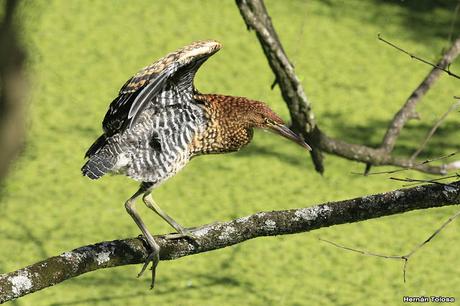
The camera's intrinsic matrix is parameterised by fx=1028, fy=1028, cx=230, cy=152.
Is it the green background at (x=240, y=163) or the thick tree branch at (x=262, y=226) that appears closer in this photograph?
the thick tree branch at (x=262, y=226)

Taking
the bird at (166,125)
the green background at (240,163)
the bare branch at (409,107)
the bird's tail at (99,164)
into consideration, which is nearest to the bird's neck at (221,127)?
the bird at (166,125)

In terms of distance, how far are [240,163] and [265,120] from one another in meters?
1.94

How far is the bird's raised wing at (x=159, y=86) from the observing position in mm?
A: 2168

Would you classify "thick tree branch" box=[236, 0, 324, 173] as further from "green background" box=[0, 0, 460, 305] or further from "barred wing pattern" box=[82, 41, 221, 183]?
"barred wing pattern" box=[82, 41, 221, 183]

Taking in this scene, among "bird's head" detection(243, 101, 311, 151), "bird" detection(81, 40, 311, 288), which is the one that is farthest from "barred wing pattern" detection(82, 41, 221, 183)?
"bird's head" detection(243, 101, 311, 151)

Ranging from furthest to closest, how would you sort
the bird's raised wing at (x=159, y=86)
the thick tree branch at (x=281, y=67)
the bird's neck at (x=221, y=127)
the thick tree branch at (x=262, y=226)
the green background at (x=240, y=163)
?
the green background at (x=240, y=163) < the thick tree branch at (x=281, y=67) < the bird's neck at (x=221, y=127) < the bird's raised wing at (x=159, y=86) < the thick tree branch at (x=262, y=226)

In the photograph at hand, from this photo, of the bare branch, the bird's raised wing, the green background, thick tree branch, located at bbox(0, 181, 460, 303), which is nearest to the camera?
thick tree branch, located at bbox(0, 181, 460, 303)

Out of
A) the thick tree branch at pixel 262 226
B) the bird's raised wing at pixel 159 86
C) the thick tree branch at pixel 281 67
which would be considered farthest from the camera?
the thick tree branch at pixel 281 67

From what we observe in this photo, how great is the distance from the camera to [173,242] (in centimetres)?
228

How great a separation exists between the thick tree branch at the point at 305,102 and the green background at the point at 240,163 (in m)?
0.11

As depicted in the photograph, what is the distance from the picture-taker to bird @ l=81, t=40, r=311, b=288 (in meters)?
2.21

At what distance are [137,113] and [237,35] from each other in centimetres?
319

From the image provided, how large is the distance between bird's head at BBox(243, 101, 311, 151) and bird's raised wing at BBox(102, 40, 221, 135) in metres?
0.16

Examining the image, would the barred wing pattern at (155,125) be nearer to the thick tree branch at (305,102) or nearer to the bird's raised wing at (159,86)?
the bird's raised wing at (159,86)
